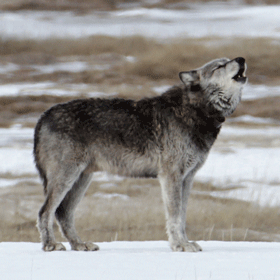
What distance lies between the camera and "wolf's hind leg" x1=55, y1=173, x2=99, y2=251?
534 cm

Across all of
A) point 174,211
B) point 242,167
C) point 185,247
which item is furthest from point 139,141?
point 242,167

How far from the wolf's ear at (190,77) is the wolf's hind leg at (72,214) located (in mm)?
1526

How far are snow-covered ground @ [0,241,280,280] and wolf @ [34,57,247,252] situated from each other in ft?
1.27

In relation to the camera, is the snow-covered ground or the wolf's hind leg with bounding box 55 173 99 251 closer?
the snow-covered ground

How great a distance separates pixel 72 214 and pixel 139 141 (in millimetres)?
1109

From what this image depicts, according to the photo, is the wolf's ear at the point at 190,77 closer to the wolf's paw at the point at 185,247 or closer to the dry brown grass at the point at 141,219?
the wolf's paw at the point at 185,247

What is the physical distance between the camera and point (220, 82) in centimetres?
520

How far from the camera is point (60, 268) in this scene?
4082mm

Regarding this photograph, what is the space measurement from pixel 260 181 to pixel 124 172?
6.11 m

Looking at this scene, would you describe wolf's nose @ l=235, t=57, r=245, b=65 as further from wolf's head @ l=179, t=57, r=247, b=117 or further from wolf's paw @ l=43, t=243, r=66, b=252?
wolf's paw @ l=43, t=243, r=66, b=252

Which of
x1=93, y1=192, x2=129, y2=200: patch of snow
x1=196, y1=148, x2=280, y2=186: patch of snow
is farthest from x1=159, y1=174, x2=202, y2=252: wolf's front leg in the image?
x1=196, y1=148, x2=280, y2=186: patch of snow

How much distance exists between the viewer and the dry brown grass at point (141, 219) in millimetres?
7543

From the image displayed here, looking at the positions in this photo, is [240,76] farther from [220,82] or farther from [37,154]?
[37,154]

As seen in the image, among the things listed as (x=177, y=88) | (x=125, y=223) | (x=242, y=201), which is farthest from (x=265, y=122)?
(x=177, y=88)
